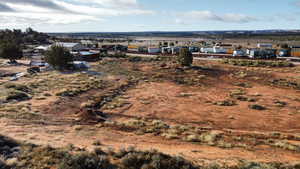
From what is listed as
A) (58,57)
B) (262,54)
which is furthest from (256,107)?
(262,54)

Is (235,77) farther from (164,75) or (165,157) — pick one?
(165,157)

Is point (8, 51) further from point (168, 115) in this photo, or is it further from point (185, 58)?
point (168, 115)

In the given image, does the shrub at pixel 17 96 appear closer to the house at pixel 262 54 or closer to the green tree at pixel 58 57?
the green tree at pixel 58 57

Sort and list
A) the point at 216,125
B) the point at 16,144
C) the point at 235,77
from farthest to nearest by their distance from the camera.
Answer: the point at 235,77
the point at 216,125
the point at 16,144

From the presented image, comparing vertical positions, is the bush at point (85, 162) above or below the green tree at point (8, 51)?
below

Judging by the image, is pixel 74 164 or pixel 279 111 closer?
pixel 74 164

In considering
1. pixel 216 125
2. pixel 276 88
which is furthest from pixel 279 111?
pixel 276 88

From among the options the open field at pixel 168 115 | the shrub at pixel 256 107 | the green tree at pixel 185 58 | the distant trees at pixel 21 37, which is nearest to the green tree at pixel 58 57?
the open field at pixel 168 115

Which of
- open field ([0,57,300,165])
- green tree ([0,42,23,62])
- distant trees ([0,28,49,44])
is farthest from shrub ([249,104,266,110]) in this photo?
distant trees ([0,28,49,44])
